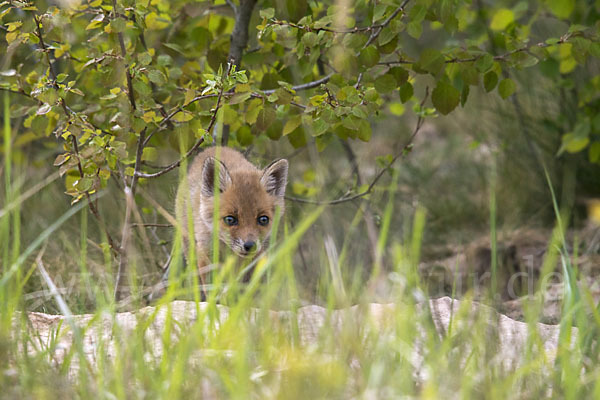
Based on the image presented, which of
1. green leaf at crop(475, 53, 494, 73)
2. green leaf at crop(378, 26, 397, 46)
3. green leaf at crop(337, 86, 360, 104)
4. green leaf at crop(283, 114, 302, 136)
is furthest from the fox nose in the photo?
green leaf at crop(475, 53, 494, 73)

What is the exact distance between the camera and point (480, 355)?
2539 millimetres

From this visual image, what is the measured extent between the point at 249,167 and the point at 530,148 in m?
3.53

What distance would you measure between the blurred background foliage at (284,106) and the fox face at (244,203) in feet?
0.99

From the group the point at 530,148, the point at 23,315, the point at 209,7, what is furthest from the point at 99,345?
the point at 530,148

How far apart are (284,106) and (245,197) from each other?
706 mm

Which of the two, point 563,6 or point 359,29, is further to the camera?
point 563,6

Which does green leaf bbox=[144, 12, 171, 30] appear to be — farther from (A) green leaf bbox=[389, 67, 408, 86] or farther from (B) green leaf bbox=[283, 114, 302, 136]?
(A) green leaf bbox=[389, 67, 408, 86]

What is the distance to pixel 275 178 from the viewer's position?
478 cm

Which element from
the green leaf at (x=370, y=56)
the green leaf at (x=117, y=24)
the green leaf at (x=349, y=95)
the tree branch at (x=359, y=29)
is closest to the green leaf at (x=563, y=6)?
the tree branch at (x=359, y=29)

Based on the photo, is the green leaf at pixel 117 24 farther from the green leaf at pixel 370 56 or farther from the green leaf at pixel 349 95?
the green leaf at pixel 370 56

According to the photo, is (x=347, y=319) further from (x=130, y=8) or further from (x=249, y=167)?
(x=249, y=167)

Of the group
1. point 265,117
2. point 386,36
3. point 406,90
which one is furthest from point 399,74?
point 265,117

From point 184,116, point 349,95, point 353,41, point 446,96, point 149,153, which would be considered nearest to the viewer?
point 184,116

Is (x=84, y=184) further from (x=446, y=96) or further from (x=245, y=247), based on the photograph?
(x=446, y=96)
